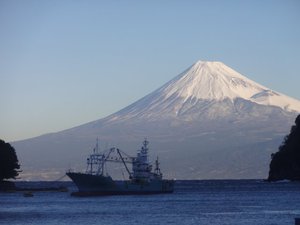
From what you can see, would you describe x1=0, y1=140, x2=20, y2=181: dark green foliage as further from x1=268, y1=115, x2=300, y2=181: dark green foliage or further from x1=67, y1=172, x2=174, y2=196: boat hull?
x1=268, y1=115, x2=300, y2=181: dark green foliage

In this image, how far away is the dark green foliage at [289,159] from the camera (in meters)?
169

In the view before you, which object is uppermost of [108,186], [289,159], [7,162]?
[289,159]

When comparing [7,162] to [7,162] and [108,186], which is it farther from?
[108,186]

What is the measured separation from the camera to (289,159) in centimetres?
17488

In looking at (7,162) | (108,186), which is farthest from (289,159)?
(7,162)

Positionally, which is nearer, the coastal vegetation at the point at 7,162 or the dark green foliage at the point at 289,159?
the coastal vegetation at the point at 7,162

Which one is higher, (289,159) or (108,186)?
(289,159)

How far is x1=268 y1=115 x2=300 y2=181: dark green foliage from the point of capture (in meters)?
169

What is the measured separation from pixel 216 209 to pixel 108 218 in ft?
50.2

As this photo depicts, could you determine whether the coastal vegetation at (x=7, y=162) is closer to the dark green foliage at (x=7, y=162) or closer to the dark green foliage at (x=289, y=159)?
the dark green foliage at (x=7, y=162)

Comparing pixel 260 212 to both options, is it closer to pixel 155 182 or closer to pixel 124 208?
pixel 124 208

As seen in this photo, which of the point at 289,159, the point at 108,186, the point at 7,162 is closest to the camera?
the point at 108,186

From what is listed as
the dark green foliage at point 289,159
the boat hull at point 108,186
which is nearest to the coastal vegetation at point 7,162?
the boat hull at point 108,186

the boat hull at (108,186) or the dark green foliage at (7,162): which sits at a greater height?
the dark green foliage at (7,162)
